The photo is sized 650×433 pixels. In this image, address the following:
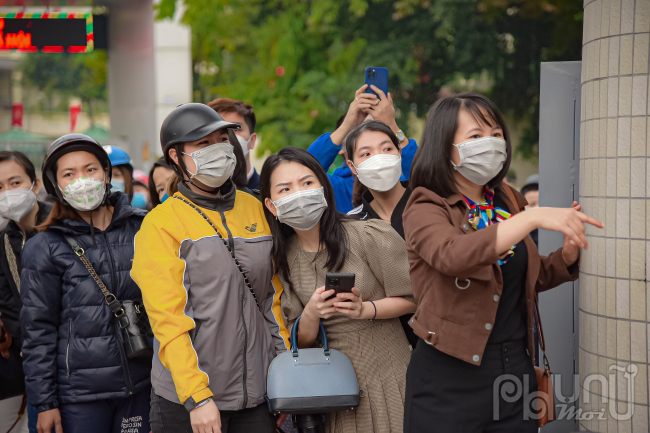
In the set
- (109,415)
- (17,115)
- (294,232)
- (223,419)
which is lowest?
(109,415)

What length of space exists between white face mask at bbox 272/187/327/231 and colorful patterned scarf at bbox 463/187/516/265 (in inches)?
30.5

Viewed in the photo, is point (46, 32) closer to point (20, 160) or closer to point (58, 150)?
point (20, 160)

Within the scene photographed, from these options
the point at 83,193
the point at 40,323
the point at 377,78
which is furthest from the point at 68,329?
the point at 377,78

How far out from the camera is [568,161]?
3730mm

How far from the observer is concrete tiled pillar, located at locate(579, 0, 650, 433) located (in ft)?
9.29

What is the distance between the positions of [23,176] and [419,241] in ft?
10.3

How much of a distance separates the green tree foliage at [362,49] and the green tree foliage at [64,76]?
6.14 meters

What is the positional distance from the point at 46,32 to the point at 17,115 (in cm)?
608

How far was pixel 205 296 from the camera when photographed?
2881 millimetres

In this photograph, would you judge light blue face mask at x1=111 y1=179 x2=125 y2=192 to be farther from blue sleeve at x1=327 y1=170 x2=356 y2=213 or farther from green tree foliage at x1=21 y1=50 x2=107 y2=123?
green tree foliage at x1=21 y1=50 x2=107 y2=123

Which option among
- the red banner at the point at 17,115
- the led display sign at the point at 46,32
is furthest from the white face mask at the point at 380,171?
the red banner at the point at 17,115

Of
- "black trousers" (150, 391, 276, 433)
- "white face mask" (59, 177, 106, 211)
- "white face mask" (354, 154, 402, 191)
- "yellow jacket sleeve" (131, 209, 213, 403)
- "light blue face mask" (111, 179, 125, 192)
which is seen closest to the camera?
"yellow jacket sleeve" (131, 209, 213, 403)

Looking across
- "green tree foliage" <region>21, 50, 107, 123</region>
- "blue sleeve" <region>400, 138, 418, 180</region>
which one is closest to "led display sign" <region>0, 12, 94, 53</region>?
"green tree foliage" <region>21, 50, 107, 123</region>

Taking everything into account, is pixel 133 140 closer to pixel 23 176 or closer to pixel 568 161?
pixel 23 176
